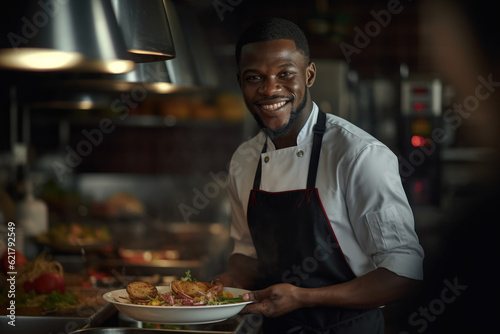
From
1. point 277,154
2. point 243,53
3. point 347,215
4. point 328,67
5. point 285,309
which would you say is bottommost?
point 285,309

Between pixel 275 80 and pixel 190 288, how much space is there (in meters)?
0.66

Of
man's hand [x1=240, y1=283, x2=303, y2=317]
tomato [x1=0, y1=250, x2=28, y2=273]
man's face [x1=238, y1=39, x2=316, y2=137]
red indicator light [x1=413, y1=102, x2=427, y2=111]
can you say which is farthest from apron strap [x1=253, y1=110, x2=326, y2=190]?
red indicator light [x1=413, y1=102, x2=427, y2=111]

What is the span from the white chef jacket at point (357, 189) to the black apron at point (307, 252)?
0.08 feet

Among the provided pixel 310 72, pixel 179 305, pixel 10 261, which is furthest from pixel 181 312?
pixel 10 261

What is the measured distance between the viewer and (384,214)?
1.79 m

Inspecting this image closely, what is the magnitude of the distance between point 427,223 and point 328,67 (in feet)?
3.66

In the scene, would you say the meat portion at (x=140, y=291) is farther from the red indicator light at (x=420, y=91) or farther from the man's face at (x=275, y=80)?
the red indicator light at (x=420, y=91)

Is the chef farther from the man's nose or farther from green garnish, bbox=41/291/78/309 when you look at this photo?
green garnish, bbox=41/291/78/309

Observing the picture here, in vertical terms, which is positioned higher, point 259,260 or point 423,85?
point 423,85

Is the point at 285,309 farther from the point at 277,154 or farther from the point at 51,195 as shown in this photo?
the point at 51,195

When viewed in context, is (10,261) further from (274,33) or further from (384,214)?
(384,214)

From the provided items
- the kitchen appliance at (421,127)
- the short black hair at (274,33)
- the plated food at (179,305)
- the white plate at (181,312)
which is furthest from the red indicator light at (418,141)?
the white plate at (181,312)

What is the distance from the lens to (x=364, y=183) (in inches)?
72.1

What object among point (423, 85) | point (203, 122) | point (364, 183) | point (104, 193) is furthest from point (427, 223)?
point (104, 193)
